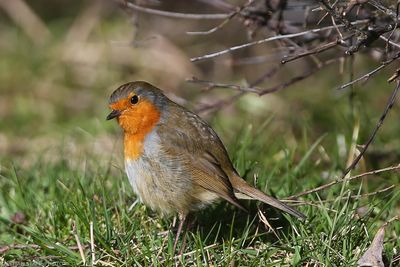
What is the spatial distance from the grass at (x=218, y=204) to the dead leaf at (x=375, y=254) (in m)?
0.08

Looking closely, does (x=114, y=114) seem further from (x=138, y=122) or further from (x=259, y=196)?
(x=259, y=196)

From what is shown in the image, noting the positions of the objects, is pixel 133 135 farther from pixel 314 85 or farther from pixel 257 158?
pixel 314 85

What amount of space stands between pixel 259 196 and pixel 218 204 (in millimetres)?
474

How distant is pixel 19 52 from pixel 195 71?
6.40 ft

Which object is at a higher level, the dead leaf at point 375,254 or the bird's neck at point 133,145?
the bird's neck at point 133,145

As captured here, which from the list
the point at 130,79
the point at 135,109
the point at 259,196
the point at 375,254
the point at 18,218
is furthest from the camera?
the point at 130,79

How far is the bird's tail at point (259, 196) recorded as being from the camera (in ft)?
Result: 12.0

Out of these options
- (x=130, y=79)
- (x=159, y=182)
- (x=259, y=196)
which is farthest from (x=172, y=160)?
(x=130, y=79)

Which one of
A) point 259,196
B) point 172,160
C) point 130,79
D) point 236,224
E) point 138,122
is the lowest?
point 130,79

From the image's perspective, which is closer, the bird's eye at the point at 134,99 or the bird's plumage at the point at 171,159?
the bird's plumage at the point at 171,159

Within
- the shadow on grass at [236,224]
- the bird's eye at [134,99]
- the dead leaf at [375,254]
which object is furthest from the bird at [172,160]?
the dead leaf at [375,254]

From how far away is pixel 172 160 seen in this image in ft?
12.8

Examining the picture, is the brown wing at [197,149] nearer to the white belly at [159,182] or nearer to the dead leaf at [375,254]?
the white belly at [159,182]

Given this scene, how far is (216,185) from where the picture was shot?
12.5 feet
